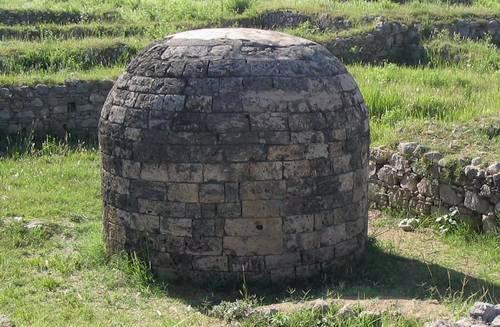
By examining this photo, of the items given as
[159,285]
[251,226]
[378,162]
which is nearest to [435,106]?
[378,162]

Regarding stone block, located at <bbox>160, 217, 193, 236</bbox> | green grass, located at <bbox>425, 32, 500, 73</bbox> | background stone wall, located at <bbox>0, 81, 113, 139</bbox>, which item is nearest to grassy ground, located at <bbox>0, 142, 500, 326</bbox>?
stone block, located at <bbox>160, 217, 193, 236</bbox>

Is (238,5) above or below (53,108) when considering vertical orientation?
above

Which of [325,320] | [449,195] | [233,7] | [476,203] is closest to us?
[325,320]

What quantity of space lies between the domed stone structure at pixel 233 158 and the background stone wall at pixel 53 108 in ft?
18.9

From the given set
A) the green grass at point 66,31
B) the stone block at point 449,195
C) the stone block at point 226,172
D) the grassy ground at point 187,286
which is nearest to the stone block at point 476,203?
the stone block at point 449,195

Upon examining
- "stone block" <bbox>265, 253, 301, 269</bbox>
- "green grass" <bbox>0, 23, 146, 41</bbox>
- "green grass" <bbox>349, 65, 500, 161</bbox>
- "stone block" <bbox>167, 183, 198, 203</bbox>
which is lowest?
"stone block" <bbox>265, 253, 301, 269</bbox>

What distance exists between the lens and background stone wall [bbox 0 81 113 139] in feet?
40.2

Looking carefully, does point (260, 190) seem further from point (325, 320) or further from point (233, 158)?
point (325, 320)

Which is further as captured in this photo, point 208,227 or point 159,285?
point 159,285

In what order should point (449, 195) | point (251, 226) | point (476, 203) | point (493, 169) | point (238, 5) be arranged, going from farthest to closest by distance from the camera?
point (238, 5) → point (449, 195) → point (476, 203) → point (493, 169) → point (251, 226)

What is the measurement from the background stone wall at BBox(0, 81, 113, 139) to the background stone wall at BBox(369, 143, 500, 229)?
5469mm

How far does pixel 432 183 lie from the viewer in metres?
8.64

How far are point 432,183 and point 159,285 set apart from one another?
359 cm

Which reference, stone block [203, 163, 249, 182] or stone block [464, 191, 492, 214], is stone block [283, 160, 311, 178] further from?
stone block [464, 191, 492, 214]
